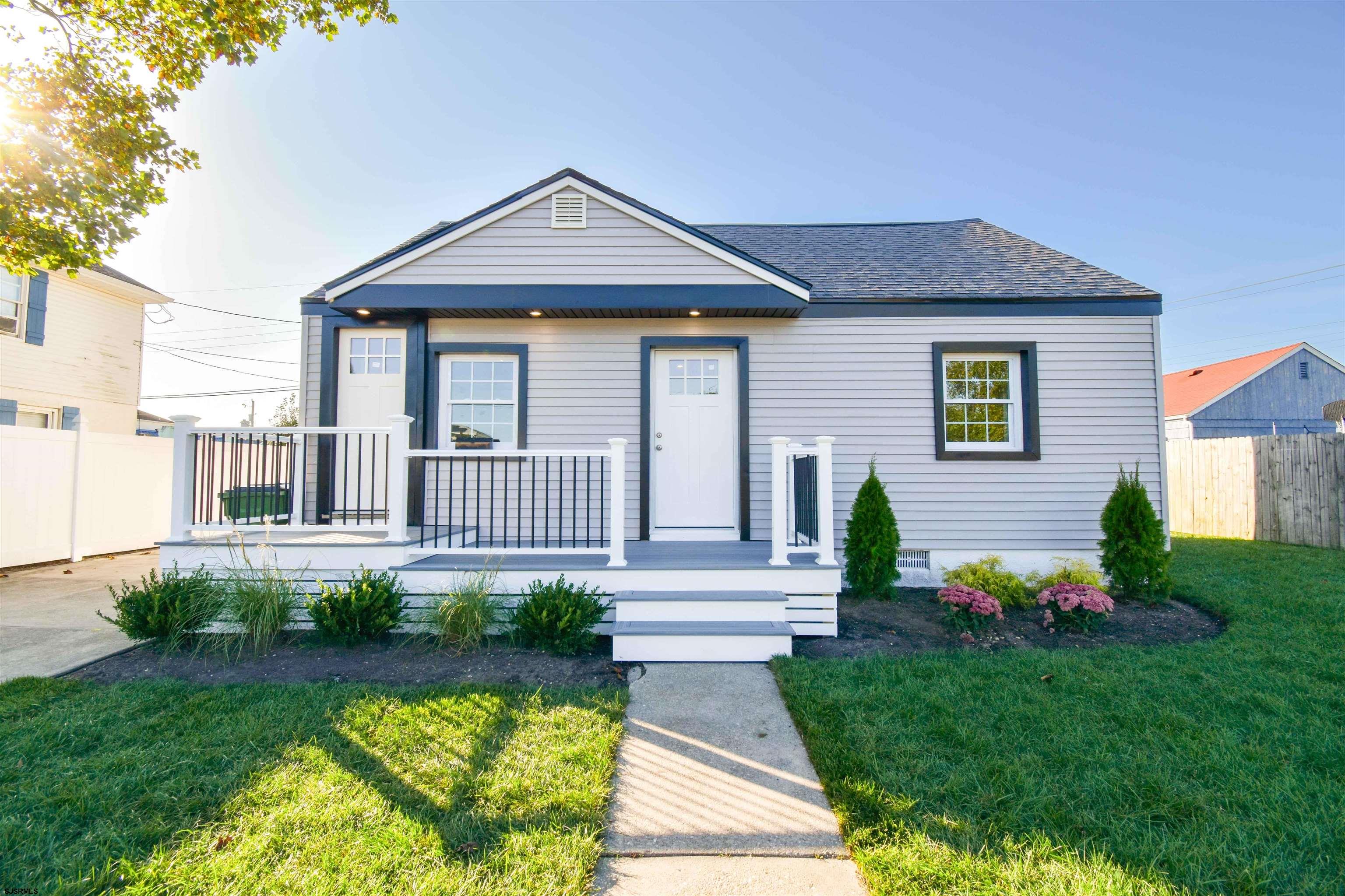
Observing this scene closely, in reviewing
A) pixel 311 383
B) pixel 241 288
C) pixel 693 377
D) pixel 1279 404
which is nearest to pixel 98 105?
pixel 311 383

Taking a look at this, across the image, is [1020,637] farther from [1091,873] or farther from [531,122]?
[531,122]

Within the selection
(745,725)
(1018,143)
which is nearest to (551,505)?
(745,725)

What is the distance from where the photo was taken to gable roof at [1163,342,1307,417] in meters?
19.6

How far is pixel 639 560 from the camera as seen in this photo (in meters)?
4.75

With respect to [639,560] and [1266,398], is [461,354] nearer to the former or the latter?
[639,560]

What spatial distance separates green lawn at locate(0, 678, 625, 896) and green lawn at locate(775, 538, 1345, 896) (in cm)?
116

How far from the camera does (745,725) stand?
296cm

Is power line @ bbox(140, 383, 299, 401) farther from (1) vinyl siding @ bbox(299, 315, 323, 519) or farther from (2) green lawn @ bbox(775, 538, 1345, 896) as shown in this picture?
(2) green lawn @ bbox(775, 538, 1345, 896)

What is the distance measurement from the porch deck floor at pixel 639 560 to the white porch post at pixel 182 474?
6.27 ft

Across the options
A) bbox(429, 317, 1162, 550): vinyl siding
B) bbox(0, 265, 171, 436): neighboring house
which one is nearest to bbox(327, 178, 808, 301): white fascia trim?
bbox(429, 317, 1162, 550): vinyl siding

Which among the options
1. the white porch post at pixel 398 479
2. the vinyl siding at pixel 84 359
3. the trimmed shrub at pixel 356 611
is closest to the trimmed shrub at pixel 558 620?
the trimmed shrub at pixel 356 611

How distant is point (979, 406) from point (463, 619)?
19.4 ft

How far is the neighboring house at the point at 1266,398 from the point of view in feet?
63.8

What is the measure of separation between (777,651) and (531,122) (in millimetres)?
9287
